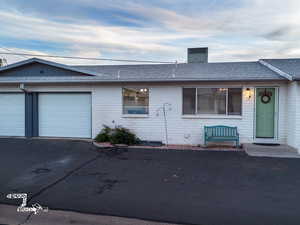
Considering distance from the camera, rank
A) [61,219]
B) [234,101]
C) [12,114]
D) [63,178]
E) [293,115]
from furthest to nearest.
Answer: [12,114] → [234,101] → [293,115] → [63,178] → [61,219]

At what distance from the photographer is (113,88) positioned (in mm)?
→ 10688

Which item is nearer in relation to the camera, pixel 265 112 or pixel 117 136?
pixel 265 112

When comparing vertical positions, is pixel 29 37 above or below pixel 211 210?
above

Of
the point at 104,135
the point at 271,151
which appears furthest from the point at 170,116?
the point at 271,151

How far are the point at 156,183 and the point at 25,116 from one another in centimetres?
909

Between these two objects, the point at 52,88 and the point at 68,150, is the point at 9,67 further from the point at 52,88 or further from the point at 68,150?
the point at 68,150

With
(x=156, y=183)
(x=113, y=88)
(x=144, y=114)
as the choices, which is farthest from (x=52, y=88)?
(x=156, y=183)

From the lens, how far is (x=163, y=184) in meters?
5.24

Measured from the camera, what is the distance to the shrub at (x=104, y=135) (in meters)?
10.3

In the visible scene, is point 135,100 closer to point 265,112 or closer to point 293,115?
point 265,112

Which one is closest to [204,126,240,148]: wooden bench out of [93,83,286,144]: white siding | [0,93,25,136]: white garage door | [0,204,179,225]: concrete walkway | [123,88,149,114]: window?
[93,83,286,144]: white siding

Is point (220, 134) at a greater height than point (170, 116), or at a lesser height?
lesser

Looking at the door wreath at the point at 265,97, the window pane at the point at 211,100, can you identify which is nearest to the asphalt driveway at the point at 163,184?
the window pane at the point at 211,100

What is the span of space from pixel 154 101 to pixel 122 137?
7.04 ft
